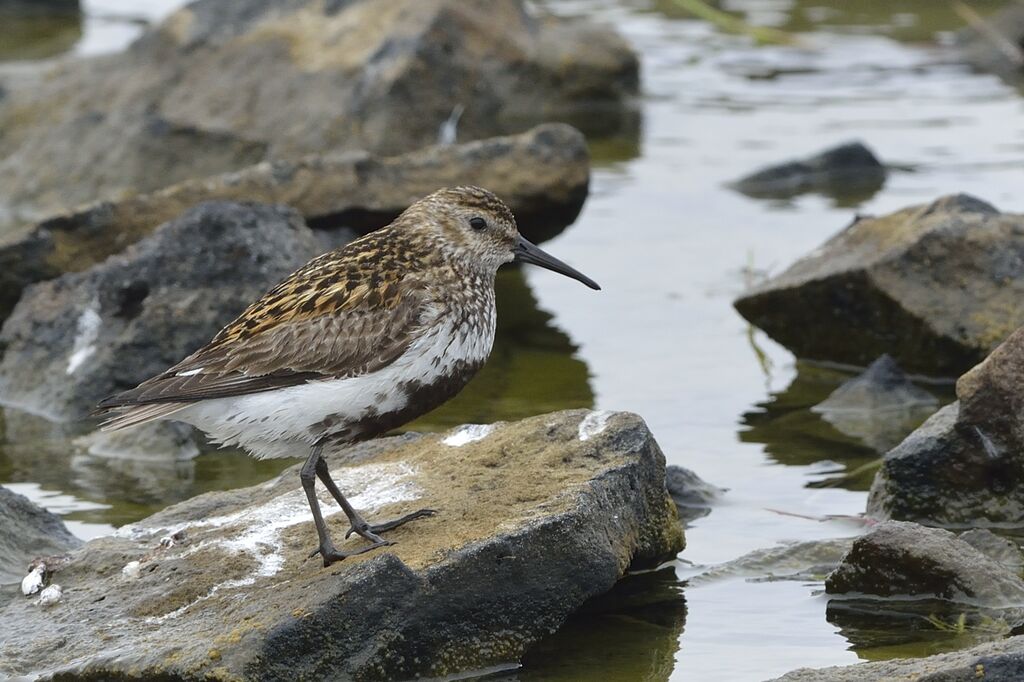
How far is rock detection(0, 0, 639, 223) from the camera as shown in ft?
49.9

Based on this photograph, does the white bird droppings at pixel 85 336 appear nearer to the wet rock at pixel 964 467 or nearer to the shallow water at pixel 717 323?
the shallow water at pixel 717 323

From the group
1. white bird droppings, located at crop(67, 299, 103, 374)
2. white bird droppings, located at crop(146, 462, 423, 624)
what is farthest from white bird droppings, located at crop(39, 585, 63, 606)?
white bird droppings, located at crop(67, 299, 103, 374)

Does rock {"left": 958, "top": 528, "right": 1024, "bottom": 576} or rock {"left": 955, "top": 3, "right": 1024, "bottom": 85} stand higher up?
rock {"left": 958, "top": 528, "right": 1024, "bottom": 576}

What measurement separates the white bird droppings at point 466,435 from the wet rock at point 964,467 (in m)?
A: 1.97

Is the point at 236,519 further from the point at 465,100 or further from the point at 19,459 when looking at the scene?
the point at 465,100

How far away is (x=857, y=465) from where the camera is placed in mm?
9633

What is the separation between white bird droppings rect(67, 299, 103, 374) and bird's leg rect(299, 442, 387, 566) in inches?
156

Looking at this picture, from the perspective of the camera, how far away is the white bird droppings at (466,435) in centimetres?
839

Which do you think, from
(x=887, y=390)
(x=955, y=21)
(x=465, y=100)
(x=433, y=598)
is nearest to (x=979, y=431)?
(x=887, y=390)

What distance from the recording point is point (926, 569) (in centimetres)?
746

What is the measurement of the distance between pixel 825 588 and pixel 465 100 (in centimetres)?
849

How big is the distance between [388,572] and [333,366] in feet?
3.43

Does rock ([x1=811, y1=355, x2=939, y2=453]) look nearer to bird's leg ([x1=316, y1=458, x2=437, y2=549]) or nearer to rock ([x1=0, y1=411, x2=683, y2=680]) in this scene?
rock ([x1=0, y1=411, x2=683, y2=680])

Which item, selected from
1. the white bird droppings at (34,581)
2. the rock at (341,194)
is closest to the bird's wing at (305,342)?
the white bird droppings at (34,581)
